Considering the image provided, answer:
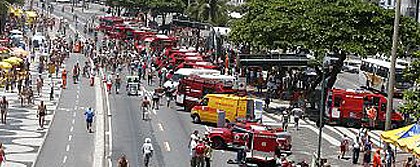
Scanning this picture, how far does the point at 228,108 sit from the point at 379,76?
84.3 feet

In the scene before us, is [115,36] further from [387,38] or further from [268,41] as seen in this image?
[387,38]

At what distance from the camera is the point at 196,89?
54531 millimetres

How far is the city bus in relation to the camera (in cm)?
Result: 6712

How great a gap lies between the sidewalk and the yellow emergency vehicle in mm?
8982

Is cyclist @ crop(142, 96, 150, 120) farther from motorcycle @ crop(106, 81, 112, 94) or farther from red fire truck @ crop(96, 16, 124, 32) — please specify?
red fire truck @ crop(96, 16, 124, 32)

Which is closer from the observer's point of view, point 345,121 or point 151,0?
point 345,121

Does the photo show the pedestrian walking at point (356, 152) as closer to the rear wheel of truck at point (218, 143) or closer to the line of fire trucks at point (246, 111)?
the line of fire trucks at point (246, 111)

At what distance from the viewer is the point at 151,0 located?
119812 mm

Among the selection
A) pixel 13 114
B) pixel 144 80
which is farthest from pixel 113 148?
pixel 144 80

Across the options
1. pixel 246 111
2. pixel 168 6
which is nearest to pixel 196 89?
pixel 246 111

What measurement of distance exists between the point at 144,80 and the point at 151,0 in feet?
161

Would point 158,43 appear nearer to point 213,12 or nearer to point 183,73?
point 213,12

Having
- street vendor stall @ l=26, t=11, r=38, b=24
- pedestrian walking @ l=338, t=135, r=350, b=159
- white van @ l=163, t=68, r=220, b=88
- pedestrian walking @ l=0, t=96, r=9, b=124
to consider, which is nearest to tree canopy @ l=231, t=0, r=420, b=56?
white van @ l=163, t=68, r=220, b=88

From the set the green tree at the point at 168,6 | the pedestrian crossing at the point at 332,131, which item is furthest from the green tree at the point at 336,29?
the green tree at the point at 168,6
